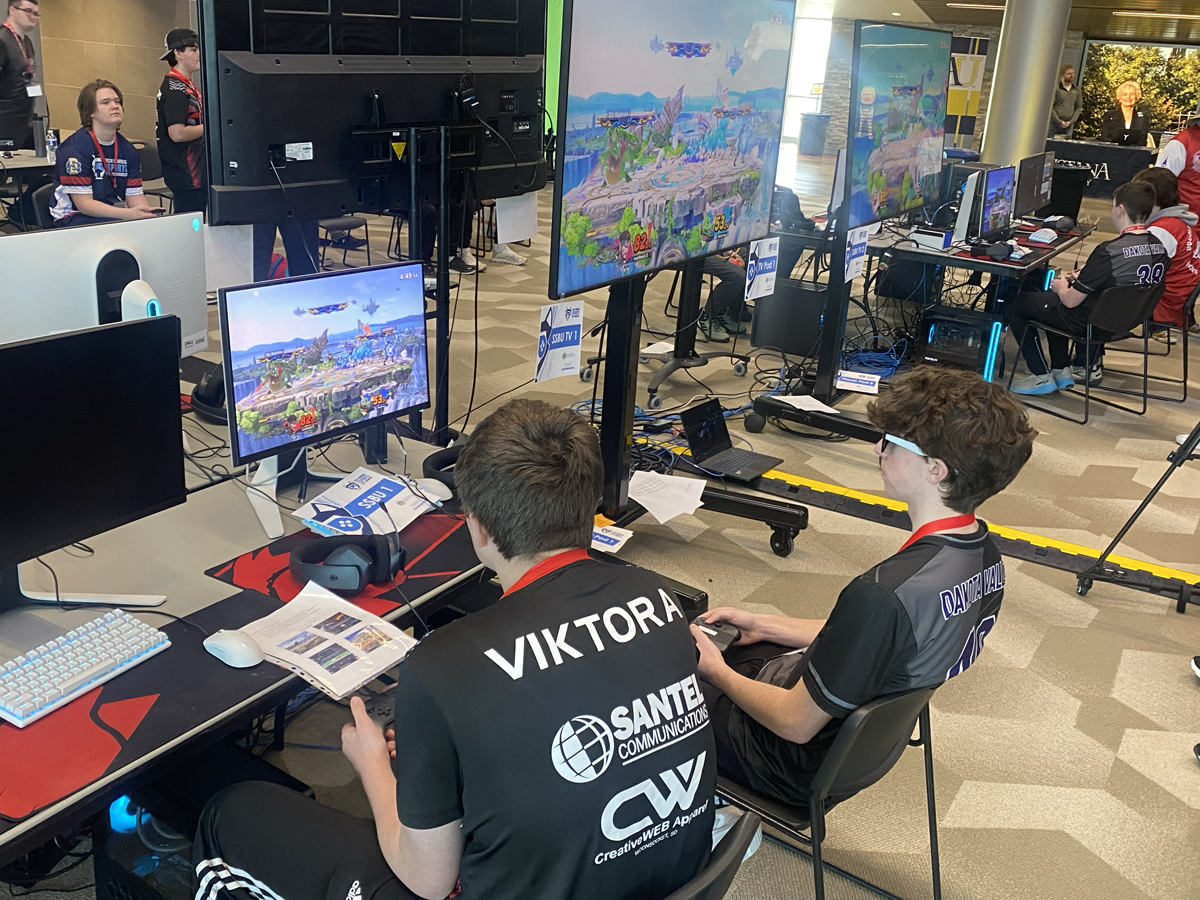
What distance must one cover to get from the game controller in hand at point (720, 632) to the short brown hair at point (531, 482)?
2.34ft

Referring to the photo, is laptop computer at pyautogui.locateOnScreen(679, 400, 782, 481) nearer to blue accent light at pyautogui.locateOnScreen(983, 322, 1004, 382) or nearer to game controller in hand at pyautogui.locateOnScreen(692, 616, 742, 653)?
game controller in hand at pyautogui.locateOnScreen(692, 616, 742, 653)

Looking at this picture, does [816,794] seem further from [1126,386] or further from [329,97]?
[1126,386]

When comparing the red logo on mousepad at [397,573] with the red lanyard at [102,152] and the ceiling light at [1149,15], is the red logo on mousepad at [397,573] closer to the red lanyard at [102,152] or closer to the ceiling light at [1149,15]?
the red lanyard at [102,152]

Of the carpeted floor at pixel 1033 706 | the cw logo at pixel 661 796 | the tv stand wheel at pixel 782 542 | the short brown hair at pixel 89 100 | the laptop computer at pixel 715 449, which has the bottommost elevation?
the carpeted floor at pixel 1033 706

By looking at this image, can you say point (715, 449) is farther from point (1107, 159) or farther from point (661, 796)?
point (1107, 159)

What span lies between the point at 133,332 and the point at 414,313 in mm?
659

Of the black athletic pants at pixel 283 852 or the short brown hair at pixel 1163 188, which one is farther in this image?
the short brown hair at pixel 1163 188

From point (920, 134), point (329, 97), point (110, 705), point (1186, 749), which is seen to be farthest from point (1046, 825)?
point (920, 134)

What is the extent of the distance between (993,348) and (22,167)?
533cm

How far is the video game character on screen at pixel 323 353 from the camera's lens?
1945 mm

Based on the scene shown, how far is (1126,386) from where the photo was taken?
18.9ft

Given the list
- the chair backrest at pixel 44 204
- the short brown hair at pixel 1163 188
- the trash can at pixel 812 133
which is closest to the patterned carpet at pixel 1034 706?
the short brown hair at pixel 1163 188

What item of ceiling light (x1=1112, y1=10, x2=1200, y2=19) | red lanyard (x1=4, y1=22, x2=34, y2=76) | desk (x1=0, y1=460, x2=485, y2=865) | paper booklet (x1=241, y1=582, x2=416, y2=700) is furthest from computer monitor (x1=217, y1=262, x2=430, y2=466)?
ceiling light (x1=1112, y1=10, x2=1200, y2=19)

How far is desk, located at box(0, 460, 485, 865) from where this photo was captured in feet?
4.46
